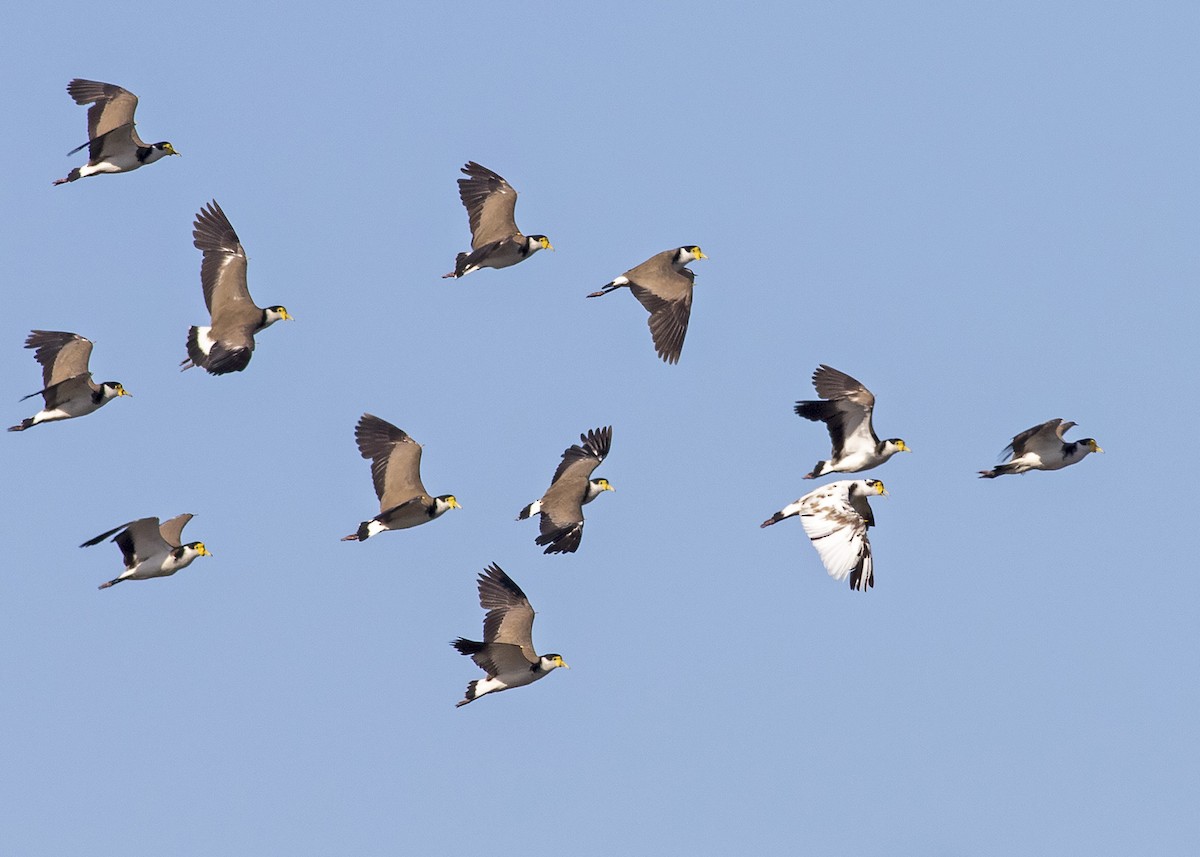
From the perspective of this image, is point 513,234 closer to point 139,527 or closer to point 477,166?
point 477,166

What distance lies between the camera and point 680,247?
30.9m

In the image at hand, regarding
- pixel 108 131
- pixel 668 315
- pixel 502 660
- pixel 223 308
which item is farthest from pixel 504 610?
pixel 108 131

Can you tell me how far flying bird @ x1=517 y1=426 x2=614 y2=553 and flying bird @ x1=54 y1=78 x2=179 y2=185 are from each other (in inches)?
320

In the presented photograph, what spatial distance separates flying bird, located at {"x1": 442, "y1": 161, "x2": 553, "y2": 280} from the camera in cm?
3172

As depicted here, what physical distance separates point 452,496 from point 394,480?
1.12 meters

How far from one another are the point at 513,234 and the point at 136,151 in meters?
6.18

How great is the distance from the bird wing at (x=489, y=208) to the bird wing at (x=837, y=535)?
265 inches

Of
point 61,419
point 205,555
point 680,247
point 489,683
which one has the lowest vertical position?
point 489,683

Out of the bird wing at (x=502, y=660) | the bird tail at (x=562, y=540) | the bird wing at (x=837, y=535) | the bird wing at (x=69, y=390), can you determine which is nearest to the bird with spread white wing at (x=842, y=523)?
the bird wing at (x=837, y=535)

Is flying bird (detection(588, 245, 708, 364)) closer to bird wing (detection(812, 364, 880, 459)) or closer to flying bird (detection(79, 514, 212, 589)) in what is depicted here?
bird wing (detection(812, 364, 880, 459))

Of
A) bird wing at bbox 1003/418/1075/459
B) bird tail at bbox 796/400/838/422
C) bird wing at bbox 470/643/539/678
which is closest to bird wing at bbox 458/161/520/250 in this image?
bird tail at bbox 796/400/838/422

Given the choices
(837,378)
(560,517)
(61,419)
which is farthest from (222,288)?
(837,378)

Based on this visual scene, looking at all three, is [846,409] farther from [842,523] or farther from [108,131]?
[108,131]

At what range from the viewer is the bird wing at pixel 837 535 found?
29.7m
